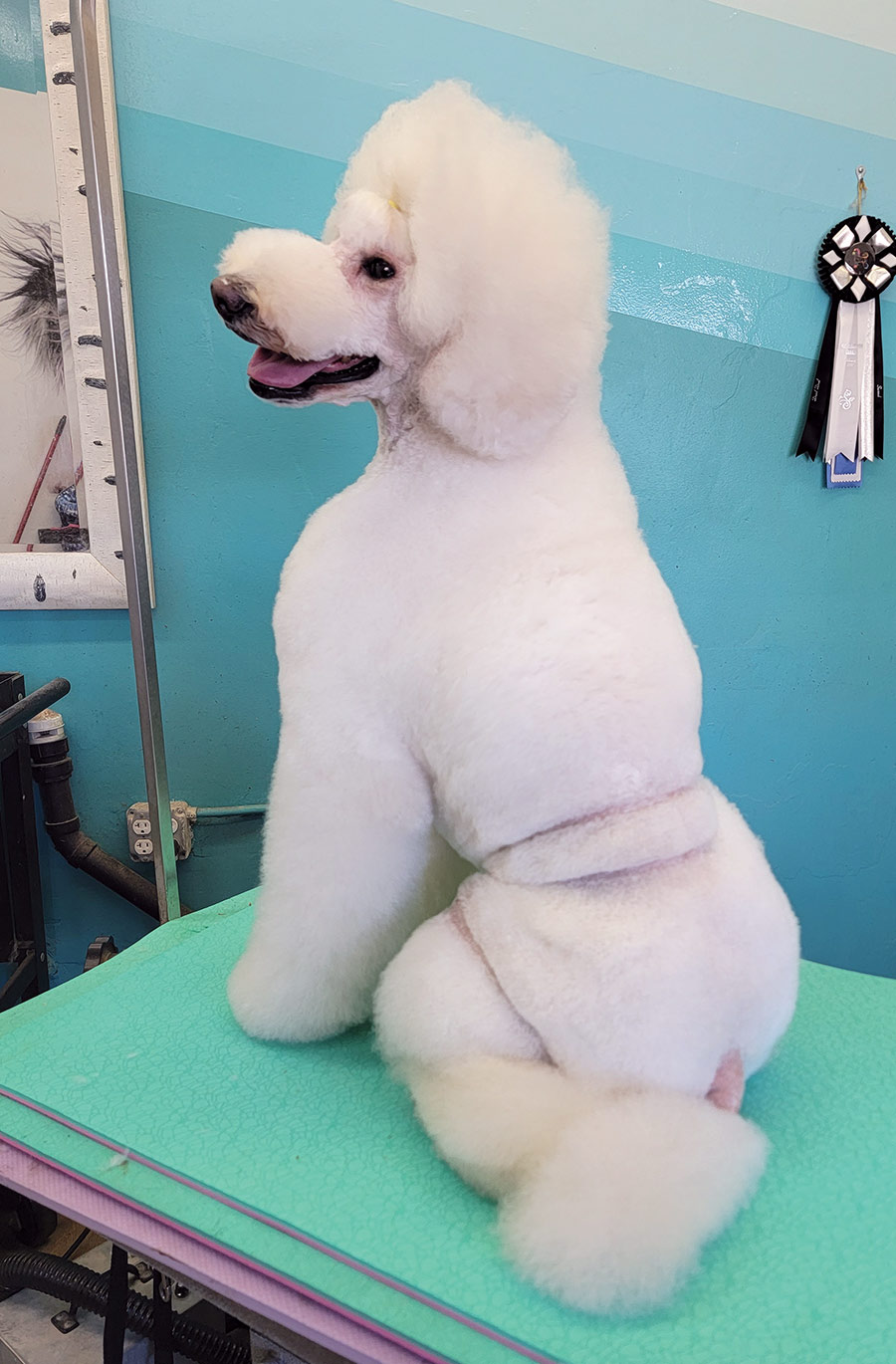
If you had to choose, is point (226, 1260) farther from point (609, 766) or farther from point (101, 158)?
point (101, 158)

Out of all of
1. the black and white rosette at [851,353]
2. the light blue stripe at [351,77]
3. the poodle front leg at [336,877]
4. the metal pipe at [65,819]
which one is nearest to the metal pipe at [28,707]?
the metal pipe at [65,819]

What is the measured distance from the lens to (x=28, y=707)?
3.55 feet

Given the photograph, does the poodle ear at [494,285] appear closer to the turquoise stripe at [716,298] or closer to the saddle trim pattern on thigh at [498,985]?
the saddle trim pattern on thigh at [498,985]

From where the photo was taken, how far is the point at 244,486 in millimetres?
1267

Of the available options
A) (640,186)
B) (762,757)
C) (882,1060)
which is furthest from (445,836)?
(640,186)

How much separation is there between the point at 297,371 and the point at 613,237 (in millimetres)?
815

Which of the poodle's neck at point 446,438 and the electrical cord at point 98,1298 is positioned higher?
the poodle's neck at point 446,438

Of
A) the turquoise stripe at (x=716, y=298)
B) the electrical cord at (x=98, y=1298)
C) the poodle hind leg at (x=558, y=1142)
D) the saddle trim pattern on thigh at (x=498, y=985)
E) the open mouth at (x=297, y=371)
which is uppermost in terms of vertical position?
the turquoise stripe at (x=716, y=298)

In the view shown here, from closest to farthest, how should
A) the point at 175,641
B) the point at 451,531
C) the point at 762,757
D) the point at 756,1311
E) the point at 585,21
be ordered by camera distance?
the point at 756,1311 → the point at 451,531 → the point at 585,21 → the point at 175,641 → the point at 762,757

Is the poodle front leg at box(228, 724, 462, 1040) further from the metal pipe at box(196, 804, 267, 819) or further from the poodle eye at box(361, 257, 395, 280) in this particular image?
the metal pipe at box(196, 804, 267, 819)

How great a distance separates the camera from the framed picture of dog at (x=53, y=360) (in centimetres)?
118

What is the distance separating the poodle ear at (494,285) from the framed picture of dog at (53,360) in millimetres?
743

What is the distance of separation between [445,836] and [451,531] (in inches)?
9.6

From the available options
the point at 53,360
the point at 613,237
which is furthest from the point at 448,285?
the point at 53,360
